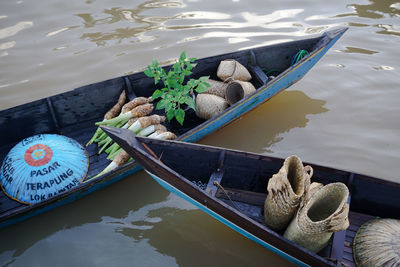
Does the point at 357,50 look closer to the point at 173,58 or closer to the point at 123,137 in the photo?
the point at 173,58

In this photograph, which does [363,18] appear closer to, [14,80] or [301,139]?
[301,139]

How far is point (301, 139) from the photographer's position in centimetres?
562

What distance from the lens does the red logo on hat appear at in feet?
13.4

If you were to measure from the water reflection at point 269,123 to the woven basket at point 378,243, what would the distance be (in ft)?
7.61

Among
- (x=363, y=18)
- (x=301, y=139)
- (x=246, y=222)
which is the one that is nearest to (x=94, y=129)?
(x=246, y=222)

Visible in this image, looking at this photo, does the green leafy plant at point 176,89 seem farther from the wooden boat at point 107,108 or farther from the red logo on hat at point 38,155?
the red logo on hat at point 38,155

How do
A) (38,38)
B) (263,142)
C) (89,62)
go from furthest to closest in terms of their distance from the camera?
(38,38) → (89,62) → (263,142)

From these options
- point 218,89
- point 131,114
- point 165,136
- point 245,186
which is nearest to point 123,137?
point 165,136

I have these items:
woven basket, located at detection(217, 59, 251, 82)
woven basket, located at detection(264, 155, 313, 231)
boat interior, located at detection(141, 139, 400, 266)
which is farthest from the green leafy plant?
woven basket, located at detection(264, 155, 313, 231)

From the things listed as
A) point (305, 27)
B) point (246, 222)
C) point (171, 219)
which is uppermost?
point (305, 27)

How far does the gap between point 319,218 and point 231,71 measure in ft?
10.2

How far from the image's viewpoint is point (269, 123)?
19.7ft

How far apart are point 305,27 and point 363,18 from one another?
1701 millimetres

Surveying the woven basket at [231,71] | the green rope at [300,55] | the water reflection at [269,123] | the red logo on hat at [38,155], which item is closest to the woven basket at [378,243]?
the water reflection at [269,123]
